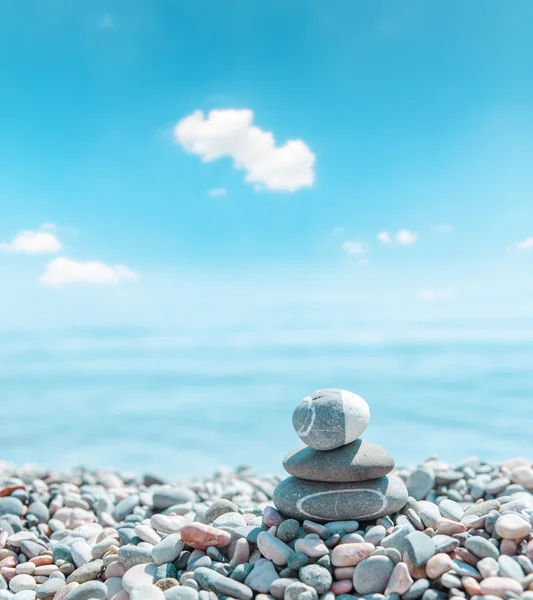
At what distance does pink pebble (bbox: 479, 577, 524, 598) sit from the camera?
8.86 ft

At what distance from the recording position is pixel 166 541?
11.5 feet

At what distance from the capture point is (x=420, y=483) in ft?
19.4

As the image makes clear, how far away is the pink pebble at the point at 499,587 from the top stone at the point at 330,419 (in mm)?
1127

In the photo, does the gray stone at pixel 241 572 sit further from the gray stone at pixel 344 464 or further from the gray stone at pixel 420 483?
the gray stone at pixel 420 483

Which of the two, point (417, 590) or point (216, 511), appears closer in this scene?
point (417, 590)

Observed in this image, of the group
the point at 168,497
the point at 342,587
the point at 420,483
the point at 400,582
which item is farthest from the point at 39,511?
the point at 420,483

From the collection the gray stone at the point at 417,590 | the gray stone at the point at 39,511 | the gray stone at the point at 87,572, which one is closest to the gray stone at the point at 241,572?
the gray stone at the point at 417,590

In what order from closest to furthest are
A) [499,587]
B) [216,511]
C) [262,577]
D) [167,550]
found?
[499,587]
[262,577]
[167,550]
[216,511]

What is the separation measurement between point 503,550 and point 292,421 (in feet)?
4.64

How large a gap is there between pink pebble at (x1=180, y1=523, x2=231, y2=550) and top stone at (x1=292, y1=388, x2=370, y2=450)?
0.79m

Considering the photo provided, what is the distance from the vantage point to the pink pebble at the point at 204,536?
3.43 metres

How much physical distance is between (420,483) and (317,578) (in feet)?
10.7

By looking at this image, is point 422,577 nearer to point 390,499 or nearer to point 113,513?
point 390,499

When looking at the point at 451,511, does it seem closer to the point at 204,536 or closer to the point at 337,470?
the point at 337,470
